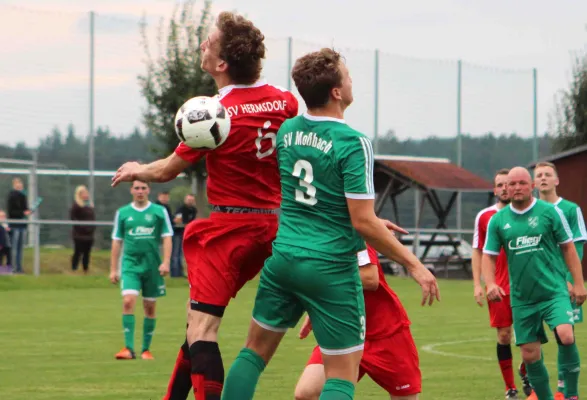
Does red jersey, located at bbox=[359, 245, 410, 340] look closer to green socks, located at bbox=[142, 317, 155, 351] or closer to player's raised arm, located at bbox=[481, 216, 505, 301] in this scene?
player's raised arm, located at bbox=[481, 216, 505, 301]

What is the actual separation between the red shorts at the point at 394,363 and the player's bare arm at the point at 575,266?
2.87 metres

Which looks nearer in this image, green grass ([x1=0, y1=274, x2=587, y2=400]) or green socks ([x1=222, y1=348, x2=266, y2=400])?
green socks ([x1=222, y1=348, x2=266, y2=400])

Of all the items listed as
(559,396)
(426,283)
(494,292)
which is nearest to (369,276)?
(426,283)

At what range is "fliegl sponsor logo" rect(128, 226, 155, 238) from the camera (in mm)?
13421

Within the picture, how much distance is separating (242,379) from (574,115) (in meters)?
36.3

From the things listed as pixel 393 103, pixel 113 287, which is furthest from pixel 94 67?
pixel 393 103

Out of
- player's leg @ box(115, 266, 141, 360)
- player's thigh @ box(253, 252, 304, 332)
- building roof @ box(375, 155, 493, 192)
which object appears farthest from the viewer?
building roof @ box(375, 155, 493, 192)

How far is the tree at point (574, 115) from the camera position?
3990 centimetres

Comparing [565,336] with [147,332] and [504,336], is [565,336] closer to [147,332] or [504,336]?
[504,336]

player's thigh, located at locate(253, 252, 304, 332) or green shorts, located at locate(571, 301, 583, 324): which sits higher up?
player's thigh, located at locate(253, 252, 304, 332)

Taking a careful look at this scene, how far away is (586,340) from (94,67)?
670 inches

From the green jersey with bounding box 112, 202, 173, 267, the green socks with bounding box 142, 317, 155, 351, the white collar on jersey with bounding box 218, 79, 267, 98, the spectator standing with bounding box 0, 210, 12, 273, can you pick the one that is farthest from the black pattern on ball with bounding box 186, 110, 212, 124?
the spectator standing with bounding box 0, 210, 12, 273

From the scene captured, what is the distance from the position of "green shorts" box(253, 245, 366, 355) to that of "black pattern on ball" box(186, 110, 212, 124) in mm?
907

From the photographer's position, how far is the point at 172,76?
2917 centimetres
